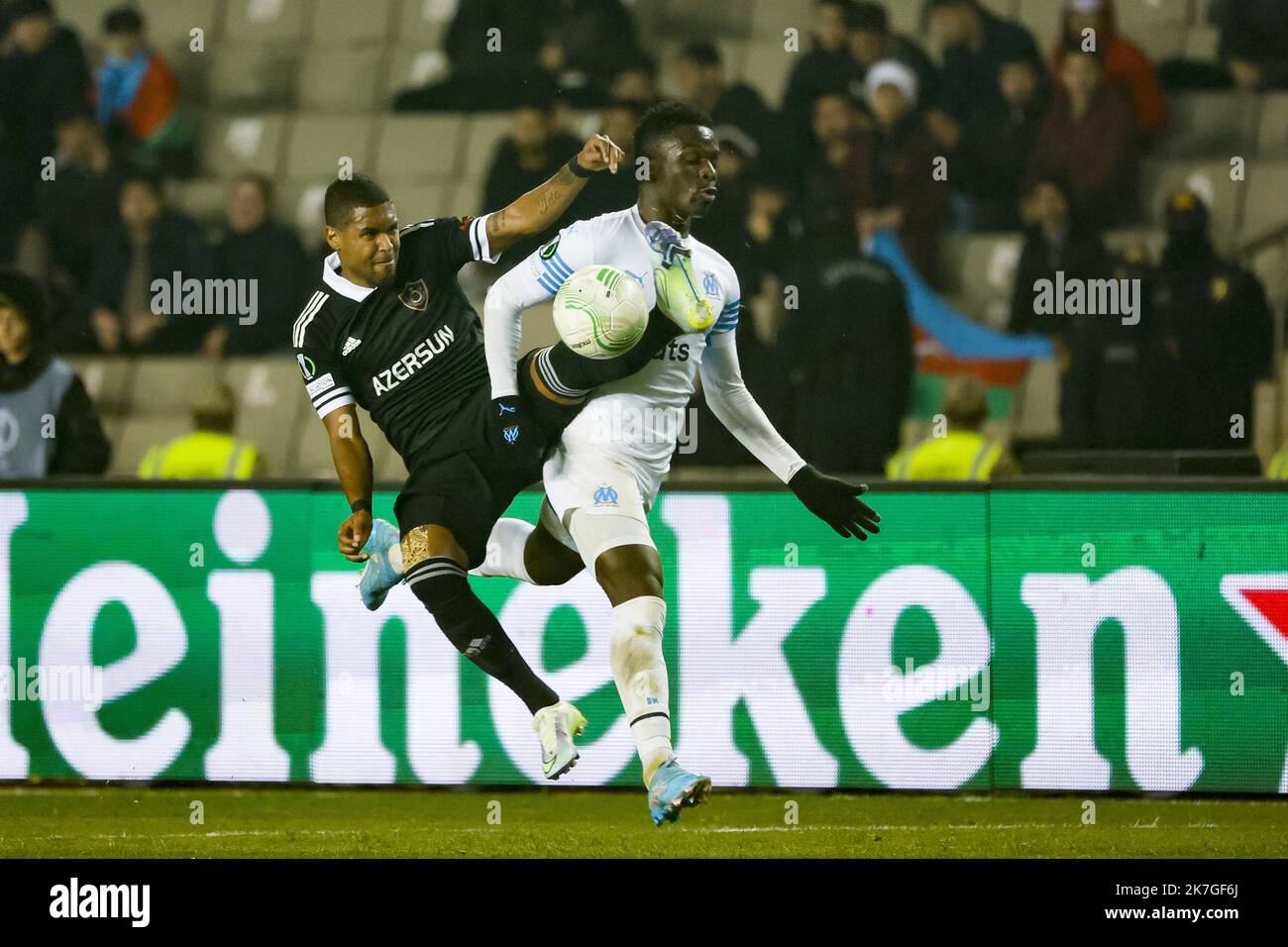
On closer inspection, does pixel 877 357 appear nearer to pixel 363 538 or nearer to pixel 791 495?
pixel 791 495

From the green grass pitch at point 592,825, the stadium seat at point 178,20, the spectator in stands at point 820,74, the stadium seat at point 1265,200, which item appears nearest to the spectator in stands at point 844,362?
the spectator in stands at point 820,74

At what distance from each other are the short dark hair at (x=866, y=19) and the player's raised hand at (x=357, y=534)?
3920mm

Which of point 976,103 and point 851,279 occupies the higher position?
point 976,103

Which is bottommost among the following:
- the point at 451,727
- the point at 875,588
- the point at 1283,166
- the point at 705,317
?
the point at 451,727

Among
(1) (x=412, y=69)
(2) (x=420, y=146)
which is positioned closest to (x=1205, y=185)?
(2) (x=420, y=146)

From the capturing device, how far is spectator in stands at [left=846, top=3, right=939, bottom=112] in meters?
8.36

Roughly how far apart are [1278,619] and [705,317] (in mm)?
2740

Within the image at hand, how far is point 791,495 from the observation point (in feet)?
22.7

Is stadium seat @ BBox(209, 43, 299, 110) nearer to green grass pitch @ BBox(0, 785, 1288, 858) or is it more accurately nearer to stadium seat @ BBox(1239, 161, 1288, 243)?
green grass pitch @ BBox(0, 785, 1288, 858)

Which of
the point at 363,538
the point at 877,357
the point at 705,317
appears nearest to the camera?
the point at 705,317

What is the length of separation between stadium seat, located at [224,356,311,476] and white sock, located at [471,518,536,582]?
210 centimetres

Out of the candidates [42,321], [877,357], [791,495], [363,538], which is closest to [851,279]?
[877,357]

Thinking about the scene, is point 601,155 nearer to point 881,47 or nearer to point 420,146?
point 420,146

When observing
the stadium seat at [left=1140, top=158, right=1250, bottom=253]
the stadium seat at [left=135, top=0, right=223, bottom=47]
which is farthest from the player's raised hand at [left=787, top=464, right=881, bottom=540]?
the stadium seat at [left=135, top=0, right=223, bottom=47]
